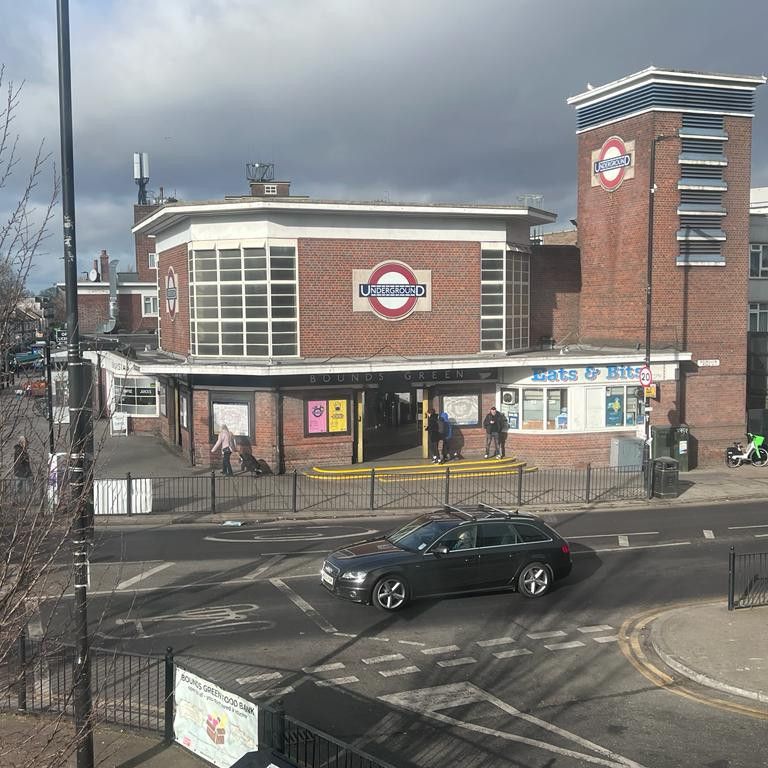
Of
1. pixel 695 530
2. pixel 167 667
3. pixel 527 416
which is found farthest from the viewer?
pixel 527 416

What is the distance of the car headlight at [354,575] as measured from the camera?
13.6 metres

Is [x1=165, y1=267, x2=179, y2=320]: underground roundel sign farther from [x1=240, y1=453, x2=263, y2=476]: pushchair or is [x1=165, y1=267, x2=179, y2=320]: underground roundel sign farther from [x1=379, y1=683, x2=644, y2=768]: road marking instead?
[x1=379, y1=683, x2=644, y2=768]: road marking

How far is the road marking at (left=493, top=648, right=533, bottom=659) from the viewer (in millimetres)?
11923

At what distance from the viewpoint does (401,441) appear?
3256cm

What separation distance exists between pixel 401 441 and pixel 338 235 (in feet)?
29.8

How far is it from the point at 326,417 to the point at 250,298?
4567 mm

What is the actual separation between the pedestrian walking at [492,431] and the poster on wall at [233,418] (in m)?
8.19

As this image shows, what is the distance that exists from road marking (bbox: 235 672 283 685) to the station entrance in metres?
18.4

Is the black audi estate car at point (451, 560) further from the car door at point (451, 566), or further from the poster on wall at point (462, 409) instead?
the poster on wall at point (462, 409)

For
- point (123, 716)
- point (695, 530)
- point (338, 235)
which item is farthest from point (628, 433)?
point (123, 716)

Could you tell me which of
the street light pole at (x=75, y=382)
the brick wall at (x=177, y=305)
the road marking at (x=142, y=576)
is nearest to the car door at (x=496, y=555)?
the road marking at (x=142, y=576)

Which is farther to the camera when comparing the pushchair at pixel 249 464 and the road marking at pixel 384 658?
the pushchair at pixel 249 464

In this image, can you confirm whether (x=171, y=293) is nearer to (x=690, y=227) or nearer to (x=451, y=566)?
(x=690, y=227)

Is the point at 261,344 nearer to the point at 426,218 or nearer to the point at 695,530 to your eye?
the point at 426,218
